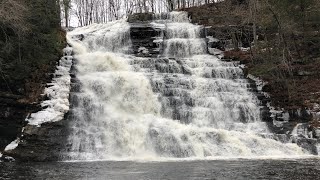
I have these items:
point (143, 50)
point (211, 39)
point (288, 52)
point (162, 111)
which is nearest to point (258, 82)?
point (288, 52)

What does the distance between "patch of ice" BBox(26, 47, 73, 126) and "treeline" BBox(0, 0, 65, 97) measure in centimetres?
67

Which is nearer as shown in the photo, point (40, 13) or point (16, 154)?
point (16, 154)

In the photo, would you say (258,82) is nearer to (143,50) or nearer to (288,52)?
(288,52)

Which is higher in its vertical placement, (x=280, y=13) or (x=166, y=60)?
(x=280, y=13)

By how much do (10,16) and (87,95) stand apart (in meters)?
5.58

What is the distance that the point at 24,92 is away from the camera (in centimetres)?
2080

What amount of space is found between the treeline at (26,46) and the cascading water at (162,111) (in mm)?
2483

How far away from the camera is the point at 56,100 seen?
67.1 feet

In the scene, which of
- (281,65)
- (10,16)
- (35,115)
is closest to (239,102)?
(281,65)

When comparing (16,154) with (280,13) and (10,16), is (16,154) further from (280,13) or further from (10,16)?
(280,13)

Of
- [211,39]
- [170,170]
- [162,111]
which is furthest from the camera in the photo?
[211,39]

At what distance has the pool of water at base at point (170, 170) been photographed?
1223 centimetres

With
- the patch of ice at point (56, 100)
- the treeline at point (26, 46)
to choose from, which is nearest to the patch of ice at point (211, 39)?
the patch of ice at point (56, 100)

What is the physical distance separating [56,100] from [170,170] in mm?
9175
